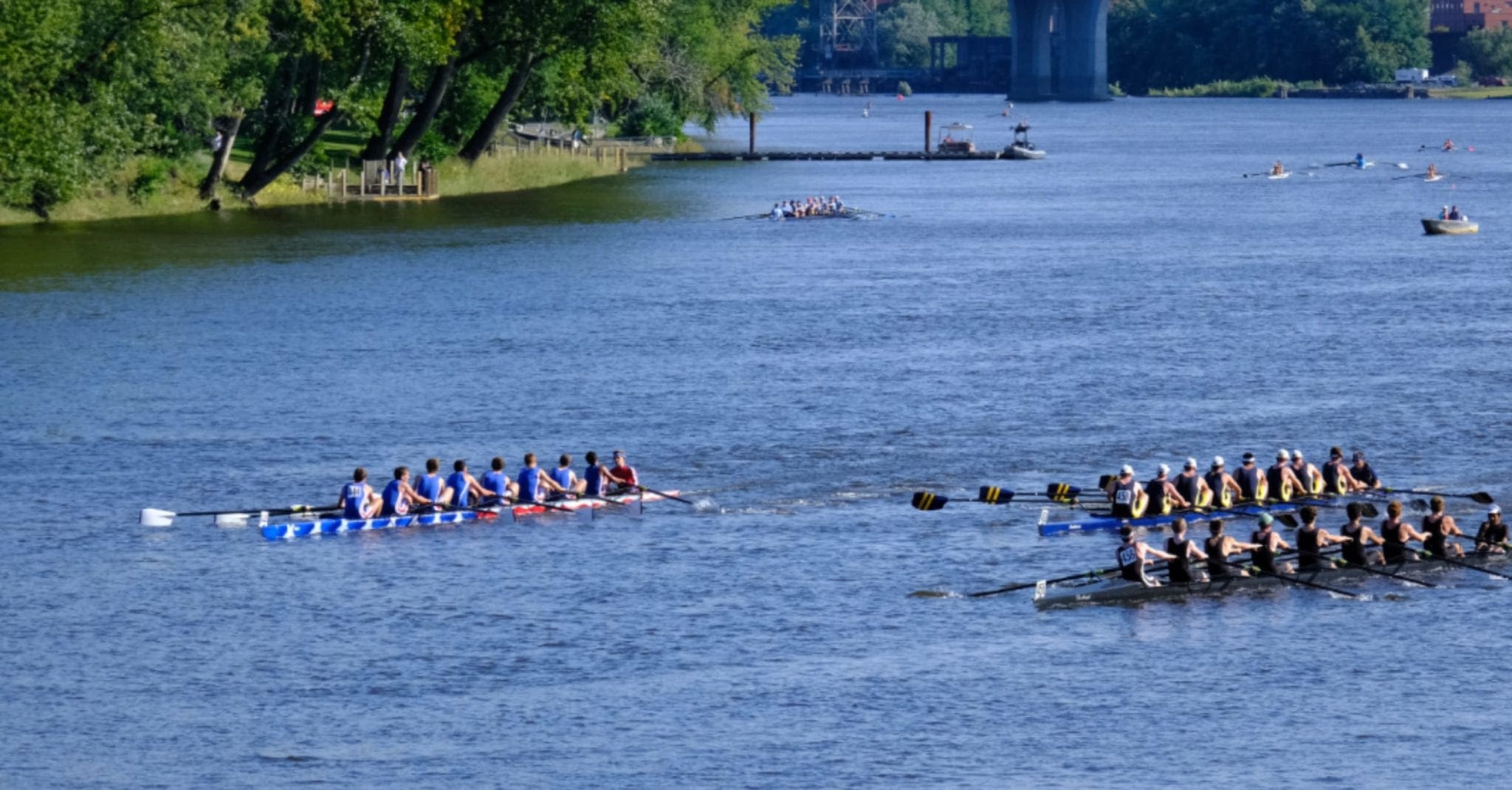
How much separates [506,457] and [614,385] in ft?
30.4

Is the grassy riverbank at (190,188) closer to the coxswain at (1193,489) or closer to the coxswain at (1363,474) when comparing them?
the coxswain at (1193,489)

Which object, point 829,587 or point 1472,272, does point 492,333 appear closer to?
point 829,587

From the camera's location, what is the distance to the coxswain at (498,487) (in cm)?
4038

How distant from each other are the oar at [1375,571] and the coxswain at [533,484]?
13713 millimetres

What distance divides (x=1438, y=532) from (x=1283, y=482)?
12.5 feet

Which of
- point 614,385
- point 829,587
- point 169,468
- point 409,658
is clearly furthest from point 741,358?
point 409,658

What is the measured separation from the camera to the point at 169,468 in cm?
4422

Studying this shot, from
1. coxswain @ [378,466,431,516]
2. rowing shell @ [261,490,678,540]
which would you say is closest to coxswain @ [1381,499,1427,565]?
rowing shell @ [261,490,678,540]

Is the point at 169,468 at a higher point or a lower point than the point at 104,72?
lower

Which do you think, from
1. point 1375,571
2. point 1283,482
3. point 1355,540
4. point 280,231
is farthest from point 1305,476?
point 280,231

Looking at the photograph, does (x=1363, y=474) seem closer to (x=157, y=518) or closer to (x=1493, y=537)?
(x=1493, y=537)

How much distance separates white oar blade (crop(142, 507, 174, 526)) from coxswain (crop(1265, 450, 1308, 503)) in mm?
19072

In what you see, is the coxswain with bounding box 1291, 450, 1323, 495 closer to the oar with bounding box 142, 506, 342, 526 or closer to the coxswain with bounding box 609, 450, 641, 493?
the coxswain with bounding box 609, 450, 641, 493

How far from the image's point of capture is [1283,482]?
131ft
